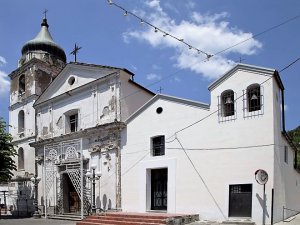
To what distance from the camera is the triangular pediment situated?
82.7 ft

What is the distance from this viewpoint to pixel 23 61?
1302 inches

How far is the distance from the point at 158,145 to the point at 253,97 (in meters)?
6.15

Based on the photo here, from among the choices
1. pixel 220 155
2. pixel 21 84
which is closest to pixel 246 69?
pixel 220 155

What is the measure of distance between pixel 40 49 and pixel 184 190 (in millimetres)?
19219

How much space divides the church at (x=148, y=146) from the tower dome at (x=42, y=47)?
117mm

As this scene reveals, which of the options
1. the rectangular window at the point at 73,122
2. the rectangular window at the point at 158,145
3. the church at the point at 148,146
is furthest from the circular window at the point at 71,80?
the rectangular window at the point at 158,145

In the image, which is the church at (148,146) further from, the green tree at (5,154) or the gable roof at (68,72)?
the green tree at (5,154)

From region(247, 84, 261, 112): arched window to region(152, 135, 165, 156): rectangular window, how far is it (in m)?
5.30

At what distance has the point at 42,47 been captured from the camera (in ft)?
107

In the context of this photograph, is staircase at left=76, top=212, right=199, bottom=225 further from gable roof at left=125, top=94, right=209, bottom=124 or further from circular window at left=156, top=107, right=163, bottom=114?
circular window at left=156, top=107, right=163, bottom=114

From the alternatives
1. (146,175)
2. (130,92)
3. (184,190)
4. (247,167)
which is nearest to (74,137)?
(130,92)

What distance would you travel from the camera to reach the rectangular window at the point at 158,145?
2111 centimetres

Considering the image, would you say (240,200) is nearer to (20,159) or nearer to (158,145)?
(158,145)

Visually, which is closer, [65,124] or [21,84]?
[65,124]
